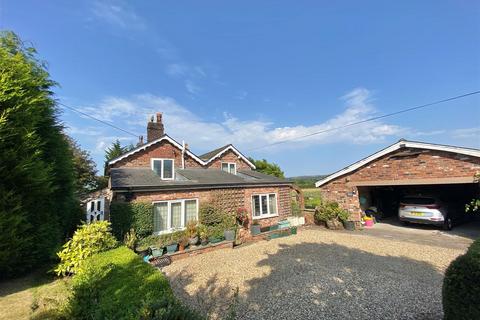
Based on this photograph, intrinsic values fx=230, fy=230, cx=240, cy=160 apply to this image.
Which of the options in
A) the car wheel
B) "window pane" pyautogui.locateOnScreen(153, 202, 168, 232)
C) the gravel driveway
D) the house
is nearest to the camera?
the gravel driveway

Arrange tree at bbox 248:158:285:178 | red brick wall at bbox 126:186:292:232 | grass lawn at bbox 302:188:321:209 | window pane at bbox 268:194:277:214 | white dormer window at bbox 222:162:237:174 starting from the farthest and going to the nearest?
tree at bbox 248:158:285:178 → grass lawn at bbox 302:188:321:209 → white dormer window at bbox 222:162:237:174 → window pane at bbox 268:194:277:214 → red brick wall at bbox 126:186:292:232

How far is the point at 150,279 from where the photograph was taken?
12.6 ft

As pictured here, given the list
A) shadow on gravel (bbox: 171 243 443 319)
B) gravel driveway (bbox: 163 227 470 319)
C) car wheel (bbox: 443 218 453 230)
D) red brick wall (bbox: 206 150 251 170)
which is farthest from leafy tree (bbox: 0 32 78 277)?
car wheel (bbox: 443 218 453 230)

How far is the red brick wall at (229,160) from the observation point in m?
20.8

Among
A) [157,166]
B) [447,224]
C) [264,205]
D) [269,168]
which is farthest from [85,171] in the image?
[447,224]

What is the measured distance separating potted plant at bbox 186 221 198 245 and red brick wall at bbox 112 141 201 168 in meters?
7.79

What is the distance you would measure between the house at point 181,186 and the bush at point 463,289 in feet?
34.5

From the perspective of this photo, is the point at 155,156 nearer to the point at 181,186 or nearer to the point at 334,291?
the point at 181,186

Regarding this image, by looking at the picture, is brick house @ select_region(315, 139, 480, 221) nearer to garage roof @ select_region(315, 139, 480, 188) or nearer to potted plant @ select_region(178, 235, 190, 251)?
garage roof @ select_region(315, 139, 480, 188)

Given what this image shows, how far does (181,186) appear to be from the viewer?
12.0 metres

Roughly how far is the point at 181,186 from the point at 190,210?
1.45 metres

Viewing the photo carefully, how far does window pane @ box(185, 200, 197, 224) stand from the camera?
12.2 metres

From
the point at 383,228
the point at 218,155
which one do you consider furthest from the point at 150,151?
the point at 383,228

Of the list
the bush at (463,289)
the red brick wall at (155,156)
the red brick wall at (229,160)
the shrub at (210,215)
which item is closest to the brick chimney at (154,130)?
the red brick wall at (155,156)
